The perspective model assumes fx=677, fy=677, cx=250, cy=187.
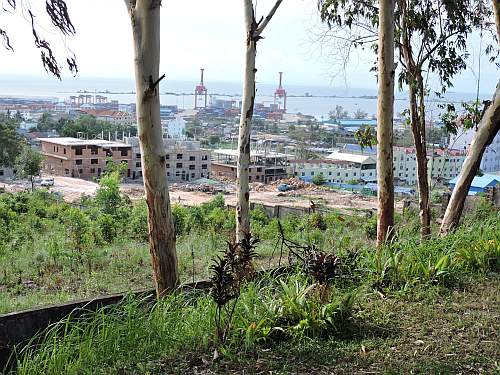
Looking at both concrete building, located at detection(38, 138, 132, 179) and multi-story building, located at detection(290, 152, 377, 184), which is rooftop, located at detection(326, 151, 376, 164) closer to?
multi-story building, located at detection(290, 152, 377, 184)

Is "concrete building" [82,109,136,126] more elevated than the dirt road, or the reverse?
"concrete building" [82,109,136,126]

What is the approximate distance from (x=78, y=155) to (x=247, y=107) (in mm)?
14869

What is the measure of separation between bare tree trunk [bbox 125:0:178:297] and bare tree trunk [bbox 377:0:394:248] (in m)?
2.99

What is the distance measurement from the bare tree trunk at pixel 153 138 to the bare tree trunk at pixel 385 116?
2.99 m

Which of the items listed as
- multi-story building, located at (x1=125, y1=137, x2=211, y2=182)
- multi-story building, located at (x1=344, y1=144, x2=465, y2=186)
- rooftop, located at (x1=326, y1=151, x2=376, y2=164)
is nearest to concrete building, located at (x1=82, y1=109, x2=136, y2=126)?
multi-story building, located at (x1=125, y1=137, x2=211, y2=182)

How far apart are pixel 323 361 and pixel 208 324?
77 cm

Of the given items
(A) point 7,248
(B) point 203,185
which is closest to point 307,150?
(B) point 203,185

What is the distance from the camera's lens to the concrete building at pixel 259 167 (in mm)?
24656

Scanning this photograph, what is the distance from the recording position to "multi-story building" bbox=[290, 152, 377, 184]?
26.3m

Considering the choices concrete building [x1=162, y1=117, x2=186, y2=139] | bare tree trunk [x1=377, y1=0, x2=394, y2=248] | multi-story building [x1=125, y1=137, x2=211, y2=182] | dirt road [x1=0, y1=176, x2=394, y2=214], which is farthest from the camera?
concrete building [x1=162, y1=117, x2=186, y2=139]

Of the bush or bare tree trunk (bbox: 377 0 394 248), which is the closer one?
bare tree trunk (bbox: 377 0 394 248)

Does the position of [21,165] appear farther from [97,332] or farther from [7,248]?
[97,332]

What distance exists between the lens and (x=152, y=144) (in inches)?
189

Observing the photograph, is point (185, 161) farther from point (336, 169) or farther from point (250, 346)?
point (250, 346)
